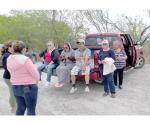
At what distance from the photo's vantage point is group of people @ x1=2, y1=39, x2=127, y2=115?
16.0 ft

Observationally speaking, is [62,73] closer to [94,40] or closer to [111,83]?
[111,83]

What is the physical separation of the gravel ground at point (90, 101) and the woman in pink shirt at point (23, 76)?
133 cm

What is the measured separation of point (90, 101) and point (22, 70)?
8.23ft

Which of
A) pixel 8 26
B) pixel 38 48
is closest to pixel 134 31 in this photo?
pixel 38 48

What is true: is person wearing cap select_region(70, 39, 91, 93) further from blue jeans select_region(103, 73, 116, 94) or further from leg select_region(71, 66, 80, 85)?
blue jeans select_region(103, 73, 116, 94)

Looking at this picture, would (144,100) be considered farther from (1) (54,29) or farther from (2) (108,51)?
(1) (54,29)

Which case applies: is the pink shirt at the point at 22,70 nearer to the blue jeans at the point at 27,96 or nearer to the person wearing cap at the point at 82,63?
the blue jeans at the point at 27,96

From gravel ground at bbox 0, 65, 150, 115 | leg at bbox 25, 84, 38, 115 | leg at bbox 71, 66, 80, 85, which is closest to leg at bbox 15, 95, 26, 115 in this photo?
leg at bbox 25, 84, 38, 115

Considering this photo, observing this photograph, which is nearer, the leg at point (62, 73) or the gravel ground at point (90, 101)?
the gravel ground at point (90, 101)

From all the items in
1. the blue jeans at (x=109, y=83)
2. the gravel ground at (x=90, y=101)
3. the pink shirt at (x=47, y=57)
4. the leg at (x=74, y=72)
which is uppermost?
the pink shirt at (x=47, y=57)

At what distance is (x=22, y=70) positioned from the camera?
490 cm

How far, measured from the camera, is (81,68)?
25.3 ft

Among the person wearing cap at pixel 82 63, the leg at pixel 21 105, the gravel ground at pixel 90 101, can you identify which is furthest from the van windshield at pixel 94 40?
the leg at pixel 21 105

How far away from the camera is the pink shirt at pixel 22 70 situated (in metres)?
4.84
